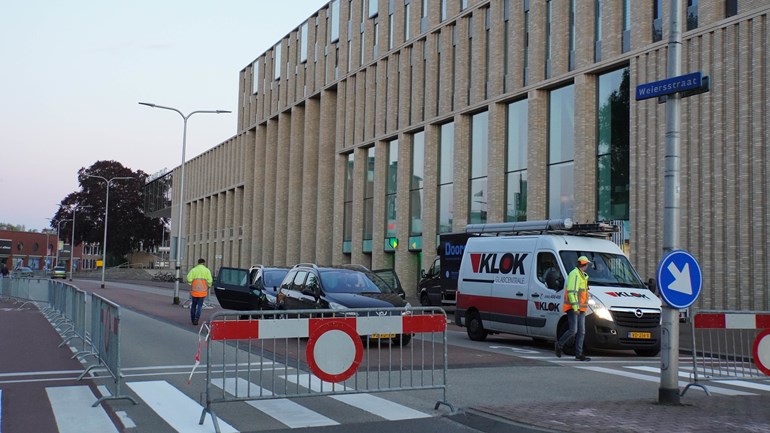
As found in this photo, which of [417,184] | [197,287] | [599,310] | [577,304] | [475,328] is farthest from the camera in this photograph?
[417,184]

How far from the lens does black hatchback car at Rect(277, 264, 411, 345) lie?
1606 centimetres

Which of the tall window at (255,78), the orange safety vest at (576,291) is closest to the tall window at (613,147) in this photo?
the orange safety vest at (576,291)

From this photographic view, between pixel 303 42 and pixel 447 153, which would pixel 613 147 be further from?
pixel 303 42

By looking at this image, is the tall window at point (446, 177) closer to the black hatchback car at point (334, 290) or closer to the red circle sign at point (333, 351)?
the black hatchback car at point (334, 290)

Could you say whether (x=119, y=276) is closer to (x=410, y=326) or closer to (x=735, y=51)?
(x=735, y=51)

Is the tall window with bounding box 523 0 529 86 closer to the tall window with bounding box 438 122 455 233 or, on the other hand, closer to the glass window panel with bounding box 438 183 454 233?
the tall window with bounding box 438 122 455 233

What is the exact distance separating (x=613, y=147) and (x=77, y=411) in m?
24.3

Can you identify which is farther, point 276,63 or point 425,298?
point 276,63

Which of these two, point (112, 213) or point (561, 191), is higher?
point (112, 213)

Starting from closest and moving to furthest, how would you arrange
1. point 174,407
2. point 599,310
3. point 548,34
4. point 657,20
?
point 174,407
point 599,310
point 657,20
point 548,34

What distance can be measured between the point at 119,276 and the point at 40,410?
286 ft

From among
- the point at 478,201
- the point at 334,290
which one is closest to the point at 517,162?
the point at 478,201

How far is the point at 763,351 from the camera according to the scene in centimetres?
1037

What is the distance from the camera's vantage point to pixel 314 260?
182 feet
